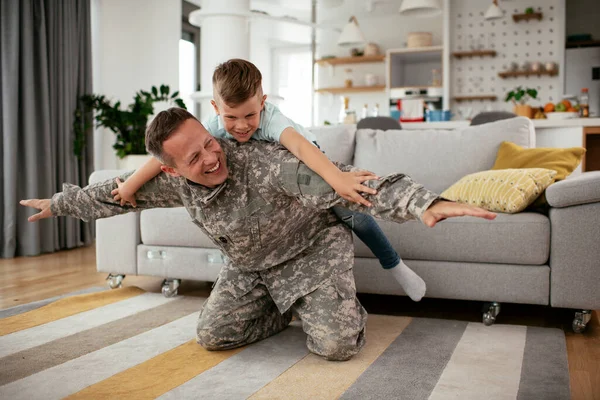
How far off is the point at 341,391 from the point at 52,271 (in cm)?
263

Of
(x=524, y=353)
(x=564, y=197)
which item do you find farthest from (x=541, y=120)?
(x=524, y=353)

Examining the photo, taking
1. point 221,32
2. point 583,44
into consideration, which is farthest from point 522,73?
point 221,32

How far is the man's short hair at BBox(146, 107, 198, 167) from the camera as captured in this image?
1640 mm

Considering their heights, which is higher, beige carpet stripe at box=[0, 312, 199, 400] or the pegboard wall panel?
the pegboard wall panel

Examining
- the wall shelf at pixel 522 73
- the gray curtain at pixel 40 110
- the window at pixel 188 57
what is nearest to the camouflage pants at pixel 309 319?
the gray curtain at pixel 40 110

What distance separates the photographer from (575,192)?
7.07 feet

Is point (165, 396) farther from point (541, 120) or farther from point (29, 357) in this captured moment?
point (541, 120)

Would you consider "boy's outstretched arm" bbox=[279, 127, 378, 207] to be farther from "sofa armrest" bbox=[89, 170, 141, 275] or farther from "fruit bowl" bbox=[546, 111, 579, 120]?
"fruit bowl" bbox=[546, 111, 579, 120]

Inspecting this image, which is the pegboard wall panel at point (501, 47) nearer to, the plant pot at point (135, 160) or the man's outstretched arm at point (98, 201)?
the plant pot at point (135, 160)

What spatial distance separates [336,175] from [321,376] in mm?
625

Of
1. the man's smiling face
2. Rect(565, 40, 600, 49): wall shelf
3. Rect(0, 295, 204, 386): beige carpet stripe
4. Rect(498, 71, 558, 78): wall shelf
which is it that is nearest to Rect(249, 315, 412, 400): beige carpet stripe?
the man's smiling face

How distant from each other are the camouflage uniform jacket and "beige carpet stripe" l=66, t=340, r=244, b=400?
0.24 m

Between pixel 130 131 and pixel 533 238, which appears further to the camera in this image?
pixel 130 131

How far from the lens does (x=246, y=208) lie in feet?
5.80
